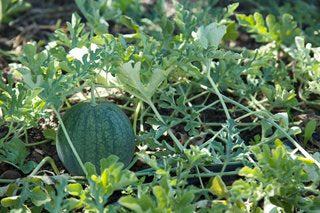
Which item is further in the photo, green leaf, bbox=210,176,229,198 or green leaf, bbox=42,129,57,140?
green leaf, bbox=42,129,57,140

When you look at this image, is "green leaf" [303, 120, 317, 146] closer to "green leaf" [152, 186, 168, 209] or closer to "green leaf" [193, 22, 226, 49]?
"green leaf" [193, 22, 226, 49]

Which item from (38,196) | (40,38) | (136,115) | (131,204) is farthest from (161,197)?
(40,38)

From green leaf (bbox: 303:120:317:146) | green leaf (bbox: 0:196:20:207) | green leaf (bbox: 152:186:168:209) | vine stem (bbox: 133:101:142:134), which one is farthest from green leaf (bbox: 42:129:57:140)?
green leaf (bbox: 303:120:317:146)

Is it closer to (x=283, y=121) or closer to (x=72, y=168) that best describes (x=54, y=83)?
(x=72, y=168)

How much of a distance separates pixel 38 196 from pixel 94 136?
30 cm

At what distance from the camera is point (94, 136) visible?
7.56 ft

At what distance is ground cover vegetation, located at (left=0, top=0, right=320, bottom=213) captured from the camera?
2.02 metres

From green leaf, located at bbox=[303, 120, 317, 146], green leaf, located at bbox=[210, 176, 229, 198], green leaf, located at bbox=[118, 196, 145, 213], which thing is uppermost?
green leaf, located at bbox=[118, 196, 145, 213]

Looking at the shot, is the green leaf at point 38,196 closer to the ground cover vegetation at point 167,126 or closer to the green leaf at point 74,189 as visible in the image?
the ground cover vegetation at point 167,126

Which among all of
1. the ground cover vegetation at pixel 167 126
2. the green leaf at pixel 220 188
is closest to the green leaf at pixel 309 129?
the ground cover vegetation at pixel 167 126

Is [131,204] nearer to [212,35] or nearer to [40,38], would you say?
[212,35]

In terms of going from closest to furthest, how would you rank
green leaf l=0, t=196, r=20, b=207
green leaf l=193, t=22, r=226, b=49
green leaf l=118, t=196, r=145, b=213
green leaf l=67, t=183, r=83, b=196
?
green leaf l=118, t=196, r=145, b=213
green leaf l=67, t=183, r=83, b=196
green leaf l=0, t=196, r=20, b=207
green leaf l=193, t=22, r=226, b=49

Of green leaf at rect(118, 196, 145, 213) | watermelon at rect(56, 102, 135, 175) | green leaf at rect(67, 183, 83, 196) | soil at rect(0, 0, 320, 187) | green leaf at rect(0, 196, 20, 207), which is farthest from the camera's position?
soil at rect(0, 0, 320, 187)

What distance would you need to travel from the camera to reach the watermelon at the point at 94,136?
2.30m
